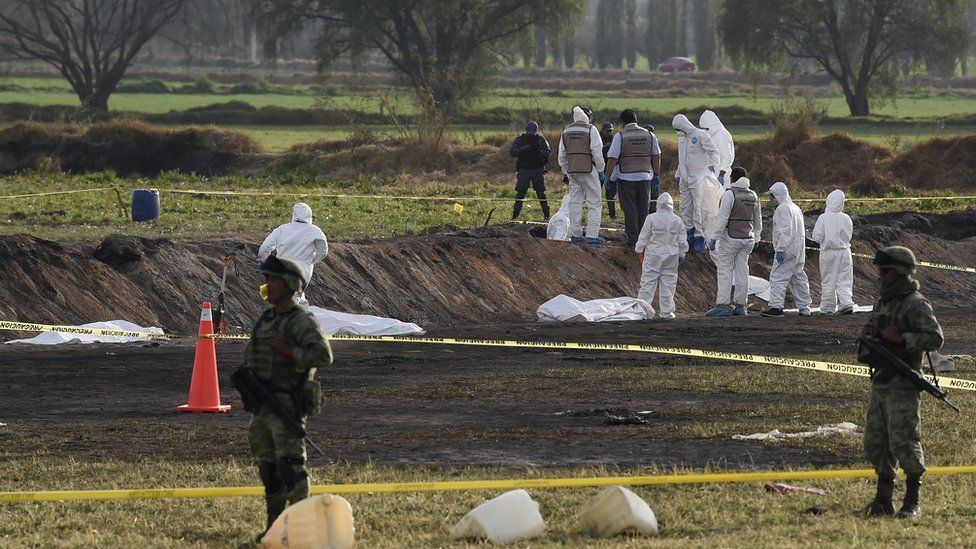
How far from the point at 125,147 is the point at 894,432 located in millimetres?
40803

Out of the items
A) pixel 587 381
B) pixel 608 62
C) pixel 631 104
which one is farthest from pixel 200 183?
pixel 608 62

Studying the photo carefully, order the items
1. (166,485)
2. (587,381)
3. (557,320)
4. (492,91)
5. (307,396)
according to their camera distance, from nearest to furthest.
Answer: (307,396) → (166,485) → (587,381) → (557,320) → (492,91)

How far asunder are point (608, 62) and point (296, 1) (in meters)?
102

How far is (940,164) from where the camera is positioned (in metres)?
43.3

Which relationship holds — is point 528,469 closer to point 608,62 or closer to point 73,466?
point 73,466

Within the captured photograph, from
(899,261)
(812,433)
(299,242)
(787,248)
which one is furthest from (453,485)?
(787,248)

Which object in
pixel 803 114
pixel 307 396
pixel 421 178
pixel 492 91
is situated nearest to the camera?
pixel 307 396

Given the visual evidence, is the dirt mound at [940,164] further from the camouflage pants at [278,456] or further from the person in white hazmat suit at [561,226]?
the camouflage pants at [278,456]

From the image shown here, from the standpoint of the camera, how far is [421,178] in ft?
139

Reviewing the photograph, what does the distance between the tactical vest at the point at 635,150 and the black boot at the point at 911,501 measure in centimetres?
1497

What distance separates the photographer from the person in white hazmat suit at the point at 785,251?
23844 millimetres

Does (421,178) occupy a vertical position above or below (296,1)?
below

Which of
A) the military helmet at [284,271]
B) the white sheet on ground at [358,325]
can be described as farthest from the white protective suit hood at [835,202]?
the military helmet at [284,271]

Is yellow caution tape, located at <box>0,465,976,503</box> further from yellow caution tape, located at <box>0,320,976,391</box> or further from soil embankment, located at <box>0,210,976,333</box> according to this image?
soil embankment, located at <box>0,210,976,333</box>
